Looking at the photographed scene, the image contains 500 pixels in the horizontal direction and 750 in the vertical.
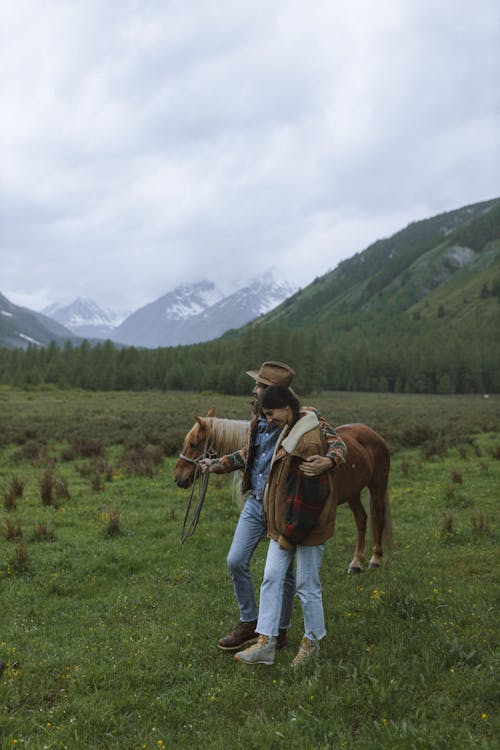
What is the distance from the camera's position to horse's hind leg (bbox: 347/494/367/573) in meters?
7.36

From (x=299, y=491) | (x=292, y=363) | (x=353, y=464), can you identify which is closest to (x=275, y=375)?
(x=299, y=491)

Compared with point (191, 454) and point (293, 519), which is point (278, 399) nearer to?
point (293, 519)

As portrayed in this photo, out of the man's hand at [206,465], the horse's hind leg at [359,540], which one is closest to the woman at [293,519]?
the man's hand at [206,465]

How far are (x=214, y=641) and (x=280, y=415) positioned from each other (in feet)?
8.86

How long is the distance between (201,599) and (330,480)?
296cm

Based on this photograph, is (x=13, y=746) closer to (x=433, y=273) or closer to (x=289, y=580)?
(x=289, y=580)

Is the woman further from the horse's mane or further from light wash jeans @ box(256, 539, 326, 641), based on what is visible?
the horse's mane

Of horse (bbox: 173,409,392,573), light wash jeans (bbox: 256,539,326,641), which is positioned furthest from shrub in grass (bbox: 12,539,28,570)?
light wash jeans (bbox: 256,539,326,641)

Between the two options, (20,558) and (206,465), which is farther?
(20,558)

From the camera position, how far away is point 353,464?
23.6 ft

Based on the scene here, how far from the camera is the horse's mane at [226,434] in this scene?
242 inches

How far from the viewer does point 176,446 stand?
19438 millimetres

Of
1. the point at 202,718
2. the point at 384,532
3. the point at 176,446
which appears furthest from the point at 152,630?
the point at 176,446

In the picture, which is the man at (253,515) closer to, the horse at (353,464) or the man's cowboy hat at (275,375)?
the man's cowboy hat at (275,375)
